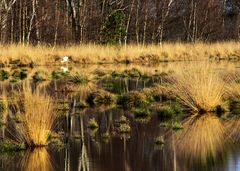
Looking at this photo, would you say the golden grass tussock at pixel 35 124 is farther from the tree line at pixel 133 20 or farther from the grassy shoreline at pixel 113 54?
the tree line at pixel 133 20

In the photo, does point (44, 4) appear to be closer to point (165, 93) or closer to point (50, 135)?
point (165, 93)

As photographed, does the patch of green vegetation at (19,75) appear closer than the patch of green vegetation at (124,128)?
No

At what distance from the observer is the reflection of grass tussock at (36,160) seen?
918 centimetres

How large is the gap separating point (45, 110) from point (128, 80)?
13484 millimetres

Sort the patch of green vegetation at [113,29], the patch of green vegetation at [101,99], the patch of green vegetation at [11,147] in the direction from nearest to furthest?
the patch of green vegetation at [11,147], the patch of green vegetation at [101,99], the patch of green vegetation at [113,29]

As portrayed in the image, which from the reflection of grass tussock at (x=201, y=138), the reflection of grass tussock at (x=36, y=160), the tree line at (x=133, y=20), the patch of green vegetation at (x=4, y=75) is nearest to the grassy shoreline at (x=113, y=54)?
the patch of green vegetation at (x=4, y=75)

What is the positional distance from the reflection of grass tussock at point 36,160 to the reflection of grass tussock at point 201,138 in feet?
7.89

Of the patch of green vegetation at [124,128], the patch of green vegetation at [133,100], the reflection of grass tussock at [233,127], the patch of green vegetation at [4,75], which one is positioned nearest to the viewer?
the reflection of grass tussock at [233,127]

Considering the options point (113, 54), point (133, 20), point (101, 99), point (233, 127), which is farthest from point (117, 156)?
point (133, 20)

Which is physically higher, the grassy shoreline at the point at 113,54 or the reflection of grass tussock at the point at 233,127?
the grassy shoreline at the point at 113,54

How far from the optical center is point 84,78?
2261 centimetres

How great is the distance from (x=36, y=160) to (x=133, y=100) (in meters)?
6.48

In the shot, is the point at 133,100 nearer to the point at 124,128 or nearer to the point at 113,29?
the point at 124,128

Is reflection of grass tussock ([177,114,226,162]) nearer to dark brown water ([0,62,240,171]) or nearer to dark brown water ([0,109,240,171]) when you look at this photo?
dark brown water ([0,62,240,171])
